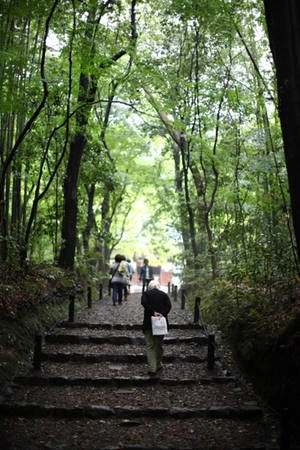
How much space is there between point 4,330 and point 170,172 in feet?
62.1

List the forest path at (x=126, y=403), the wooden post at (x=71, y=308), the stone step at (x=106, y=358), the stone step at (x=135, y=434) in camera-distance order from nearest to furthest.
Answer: the stone step at (x=135, y=434)
the forest path at (x=126, y=403)
the stone step at (x=106, y=358)
the wooden post at (x=71, y=308)

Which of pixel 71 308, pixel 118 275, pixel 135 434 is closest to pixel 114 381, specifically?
pixel 135 434

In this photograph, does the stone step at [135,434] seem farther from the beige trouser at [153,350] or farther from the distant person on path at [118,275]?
the distant person on path at [118,275]

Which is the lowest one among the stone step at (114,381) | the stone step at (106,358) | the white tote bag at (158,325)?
the stone step at (114,381)

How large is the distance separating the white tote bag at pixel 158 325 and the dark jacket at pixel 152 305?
0.44 ft

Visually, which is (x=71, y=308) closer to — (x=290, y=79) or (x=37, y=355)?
(x=37, y=355)

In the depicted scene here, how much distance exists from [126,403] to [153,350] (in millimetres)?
1252

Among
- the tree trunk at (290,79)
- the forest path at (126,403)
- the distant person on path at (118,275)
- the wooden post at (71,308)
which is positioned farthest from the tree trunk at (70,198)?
the tree trunk at (290,79)

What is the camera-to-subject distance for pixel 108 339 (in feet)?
28.9

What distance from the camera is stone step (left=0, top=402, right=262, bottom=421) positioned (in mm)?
5473

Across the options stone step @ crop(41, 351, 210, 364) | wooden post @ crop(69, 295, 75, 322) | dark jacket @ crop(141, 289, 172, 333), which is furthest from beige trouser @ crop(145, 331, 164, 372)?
wooden post @ crop(69, 295, 75, 322)

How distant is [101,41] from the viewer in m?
10.6

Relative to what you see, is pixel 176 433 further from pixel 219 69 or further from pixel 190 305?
pixel 219 69

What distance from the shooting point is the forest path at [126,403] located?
16.0 feet
